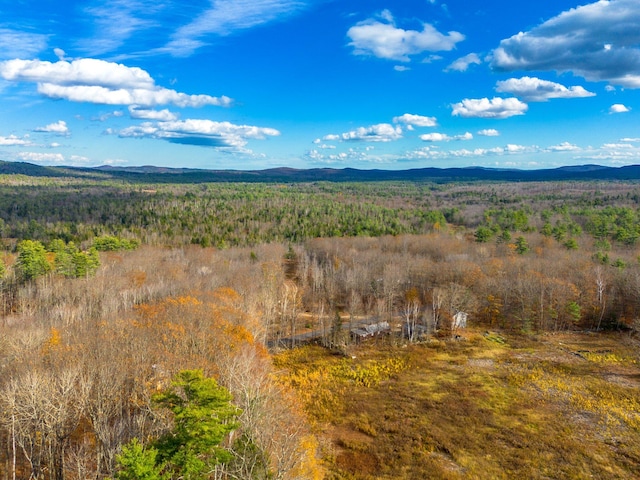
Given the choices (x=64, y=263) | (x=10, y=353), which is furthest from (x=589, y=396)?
(x=64, y=263)

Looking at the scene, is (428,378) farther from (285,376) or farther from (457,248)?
(457,248)

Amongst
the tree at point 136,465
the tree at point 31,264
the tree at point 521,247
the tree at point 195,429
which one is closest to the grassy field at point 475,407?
the tree at point 195,429

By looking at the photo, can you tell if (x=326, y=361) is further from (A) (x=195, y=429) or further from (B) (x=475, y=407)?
(A) (x=195, y=429)

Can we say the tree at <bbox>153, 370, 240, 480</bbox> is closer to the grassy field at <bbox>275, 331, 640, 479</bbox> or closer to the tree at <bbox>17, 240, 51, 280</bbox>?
the grassy field at <bbox>275, 331, 640, 479</bbox>

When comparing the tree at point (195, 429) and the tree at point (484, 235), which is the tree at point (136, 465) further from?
the tree at point (484, 235)

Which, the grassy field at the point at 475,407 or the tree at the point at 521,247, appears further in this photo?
the tree at the point at 521,247

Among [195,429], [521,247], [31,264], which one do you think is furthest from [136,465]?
[521,247]
